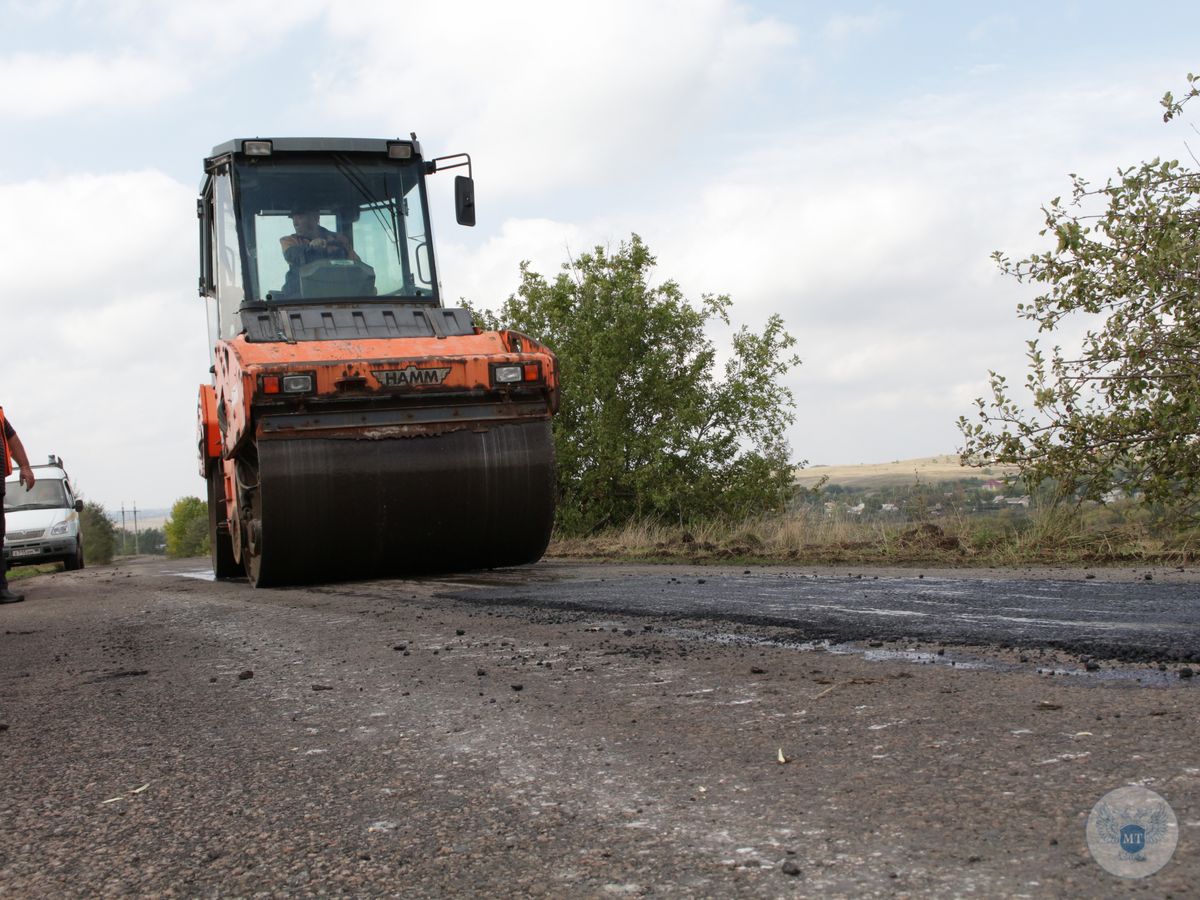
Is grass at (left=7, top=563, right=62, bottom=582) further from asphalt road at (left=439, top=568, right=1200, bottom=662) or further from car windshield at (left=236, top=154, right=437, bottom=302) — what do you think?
asphalt road at (left=439, top=568, right=1200, bottom=662)

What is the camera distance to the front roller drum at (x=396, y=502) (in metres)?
8.28

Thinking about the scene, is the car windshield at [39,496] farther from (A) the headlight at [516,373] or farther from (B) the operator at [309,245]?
(A) the headlight at [516,373]

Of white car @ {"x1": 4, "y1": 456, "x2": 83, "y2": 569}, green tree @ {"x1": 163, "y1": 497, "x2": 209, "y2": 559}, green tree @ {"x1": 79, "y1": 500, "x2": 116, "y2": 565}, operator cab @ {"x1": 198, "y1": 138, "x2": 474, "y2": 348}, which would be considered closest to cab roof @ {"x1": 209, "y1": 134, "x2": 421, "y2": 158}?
operator cab @ {"x1": 198, "y1": 138, "x2": 474, "y2": 348}

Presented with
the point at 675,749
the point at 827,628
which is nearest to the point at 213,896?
the point at 675,749

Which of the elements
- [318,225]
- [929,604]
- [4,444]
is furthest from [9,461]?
[929,604]

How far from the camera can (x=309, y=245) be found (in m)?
10.0

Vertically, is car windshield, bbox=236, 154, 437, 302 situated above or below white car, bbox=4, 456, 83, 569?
above

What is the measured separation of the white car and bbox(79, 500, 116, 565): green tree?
35.3 meters

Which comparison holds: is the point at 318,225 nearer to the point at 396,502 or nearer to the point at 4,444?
the point at 396,502

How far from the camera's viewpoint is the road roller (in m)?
8.32

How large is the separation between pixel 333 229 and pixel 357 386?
2390 mm

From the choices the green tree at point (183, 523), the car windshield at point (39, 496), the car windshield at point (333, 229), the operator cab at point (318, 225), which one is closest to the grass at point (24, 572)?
the car windshield at point (39, 496)

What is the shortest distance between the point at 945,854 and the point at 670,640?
280 centimetres

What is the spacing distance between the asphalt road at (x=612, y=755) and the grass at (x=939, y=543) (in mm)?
4471
